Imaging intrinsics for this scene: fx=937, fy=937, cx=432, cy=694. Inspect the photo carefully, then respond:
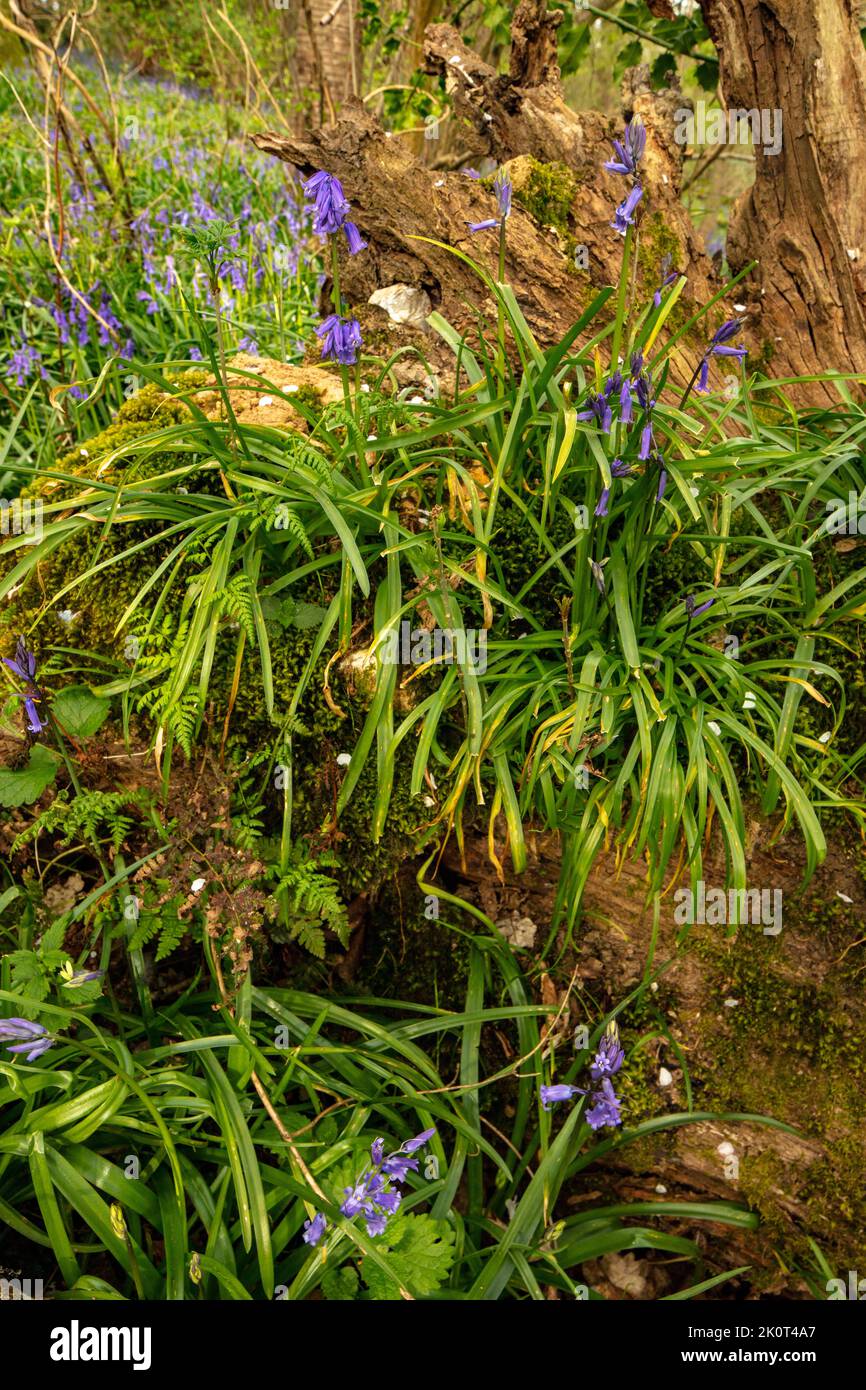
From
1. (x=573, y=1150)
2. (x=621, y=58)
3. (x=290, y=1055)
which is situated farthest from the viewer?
(x=621, y=58)

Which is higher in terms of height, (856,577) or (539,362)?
(539,362)

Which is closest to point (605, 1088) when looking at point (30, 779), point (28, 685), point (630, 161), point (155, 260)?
point (30, 779)

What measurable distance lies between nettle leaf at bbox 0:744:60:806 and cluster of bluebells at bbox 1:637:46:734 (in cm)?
6

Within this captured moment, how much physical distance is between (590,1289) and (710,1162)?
1.38ft

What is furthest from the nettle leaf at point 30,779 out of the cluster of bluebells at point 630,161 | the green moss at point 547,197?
the green moss at point 547,197

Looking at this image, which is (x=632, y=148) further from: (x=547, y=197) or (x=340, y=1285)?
(x=340, y=1285)

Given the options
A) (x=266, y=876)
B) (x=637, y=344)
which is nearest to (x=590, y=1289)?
(x=266, y=876)

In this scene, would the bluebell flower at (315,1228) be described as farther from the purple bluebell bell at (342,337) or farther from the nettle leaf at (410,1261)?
the purple bluebell bell at (342,337)

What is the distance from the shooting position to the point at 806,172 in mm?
3074

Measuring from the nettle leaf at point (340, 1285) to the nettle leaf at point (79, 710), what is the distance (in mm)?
1308

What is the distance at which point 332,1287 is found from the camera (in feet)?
6.24

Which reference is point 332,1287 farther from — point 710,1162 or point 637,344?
point 637,344

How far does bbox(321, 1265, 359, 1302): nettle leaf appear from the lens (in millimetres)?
1900
